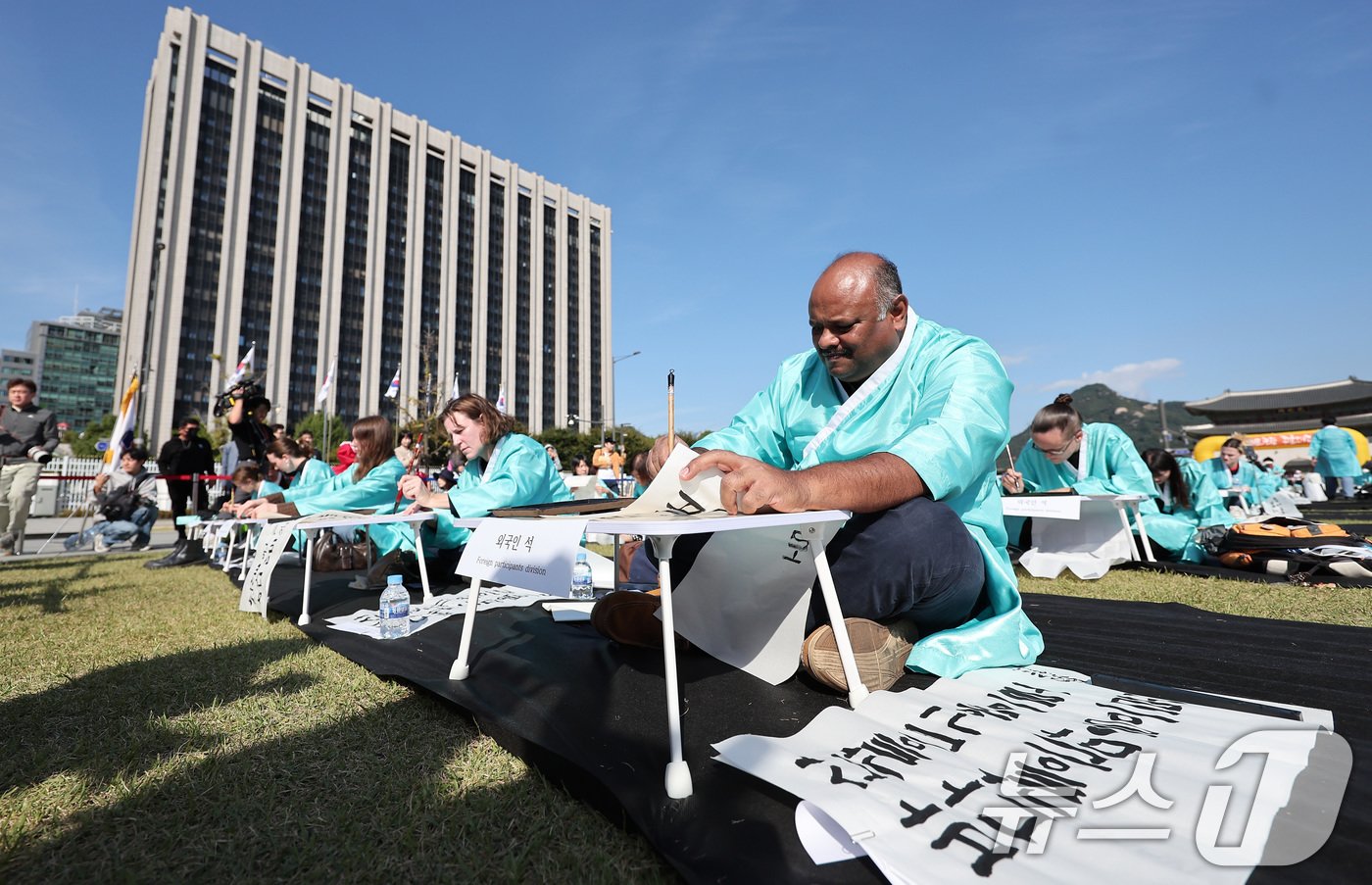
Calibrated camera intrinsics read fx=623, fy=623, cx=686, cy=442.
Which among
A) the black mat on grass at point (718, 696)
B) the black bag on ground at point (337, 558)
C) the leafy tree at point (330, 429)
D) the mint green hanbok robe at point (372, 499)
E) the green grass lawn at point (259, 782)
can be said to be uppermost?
the leafy tree at point (330, 429)

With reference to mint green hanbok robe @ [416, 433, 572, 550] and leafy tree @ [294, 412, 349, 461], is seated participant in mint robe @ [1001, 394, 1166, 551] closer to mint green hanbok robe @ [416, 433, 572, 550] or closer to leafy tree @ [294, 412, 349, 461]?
mint green hanbok robe @ [416, 433, 572, 550]

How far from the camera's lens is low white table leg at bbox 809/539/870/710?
1540 millimetres

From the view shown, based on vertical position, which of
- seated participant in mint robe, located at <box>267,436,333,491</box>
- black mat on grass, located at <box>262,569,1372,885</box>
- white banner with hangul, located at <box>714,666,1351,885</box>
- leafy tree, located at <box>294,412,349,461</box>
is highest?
leafy tree, located at <box>294,412,349,461</box>

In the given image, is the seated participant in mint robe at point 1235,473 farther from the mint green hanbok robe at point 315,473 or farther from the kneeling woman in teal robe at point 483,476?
the mint green hanbok robe at point 315,473

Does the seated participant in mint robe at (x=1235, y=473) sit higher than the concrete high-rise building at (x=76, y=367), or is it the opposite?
the concrete high-rise building at (x=76, y=367)

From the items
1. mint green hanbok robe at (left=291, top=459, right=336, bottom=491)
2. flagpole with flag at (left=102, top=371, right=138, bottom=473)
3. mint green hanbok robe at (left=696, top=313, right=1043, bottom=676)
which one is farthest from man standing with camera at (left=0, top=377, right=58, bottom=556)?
mint green hanbok robe at (left=696, top=313, right=1043, bottom=676)

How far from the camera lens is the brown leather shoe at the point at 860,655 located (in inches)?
67.6

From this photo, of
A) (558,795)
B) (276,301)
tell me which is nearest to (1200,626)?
Answer: (558,795)

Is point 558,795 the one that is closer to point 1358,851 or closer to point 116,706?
point 1358,851

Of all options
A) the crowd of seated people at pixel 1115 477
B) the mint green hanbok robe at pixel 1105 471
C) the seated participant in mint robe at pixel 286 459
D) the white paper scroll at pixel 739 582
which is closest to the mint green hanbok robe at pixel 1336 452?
the crowd of seated people at pixel 1115 477

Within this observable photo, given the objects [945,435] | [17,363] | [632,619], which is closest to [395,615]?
[632,619]

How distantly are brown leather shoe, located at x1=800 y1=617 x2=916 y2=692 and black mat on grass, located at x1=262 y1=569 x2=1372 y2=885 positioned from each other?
7 cm

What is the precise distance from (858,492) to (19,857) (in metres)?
1.88

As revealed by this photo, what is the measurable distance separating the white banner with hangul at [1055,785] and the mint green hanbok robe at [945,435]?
1.19 ft
